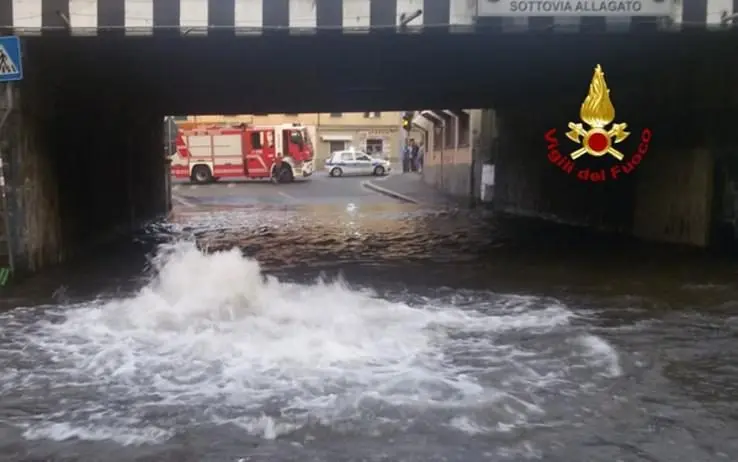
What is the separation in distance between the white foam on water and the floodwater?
24 mm

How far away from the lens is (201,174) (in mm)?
46125

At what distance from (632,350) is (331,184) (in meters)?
37.7

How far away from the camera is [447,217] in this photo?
2445cm

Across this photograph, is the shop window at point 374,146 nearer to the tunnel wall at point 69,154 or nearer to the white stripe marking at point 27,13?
the tunnel wall at point 69,154

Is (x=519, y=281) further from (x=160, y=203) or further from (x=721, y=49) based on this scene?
(x=160, y=203)

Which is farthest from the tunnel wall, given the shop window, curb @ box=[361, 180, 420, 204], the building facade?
the shop window

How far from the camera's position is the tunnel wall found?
11.5m

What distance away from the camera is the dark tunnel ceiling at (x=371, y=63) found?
12.1 meters

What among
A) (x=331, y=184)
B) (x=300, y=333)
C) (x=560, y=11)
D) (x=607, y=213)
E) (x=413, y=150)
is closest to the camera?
(x=300, y=333)

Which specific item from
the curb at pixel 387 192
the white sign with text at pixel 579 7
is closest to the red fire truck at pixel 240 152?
the curb at pixel 387 192

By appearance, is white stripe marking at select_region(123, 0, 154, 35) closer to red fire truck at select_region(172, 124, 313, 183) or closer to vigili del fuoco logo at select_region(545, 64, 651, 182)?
vigili del fuoco logo at select_region(545, 64, 651, 182)

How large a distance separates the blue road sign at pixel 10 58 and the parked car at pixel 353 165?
42.2 meters

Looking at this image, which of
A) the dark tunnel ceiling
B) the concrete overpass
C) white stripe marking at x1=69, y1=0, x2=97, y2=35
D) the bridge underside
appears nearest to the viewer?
white stripe marking at x1=69, y1=0, x2=97, y2=35

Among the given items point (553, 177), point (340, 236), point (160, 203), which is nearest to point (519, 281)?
point (340, 236)
